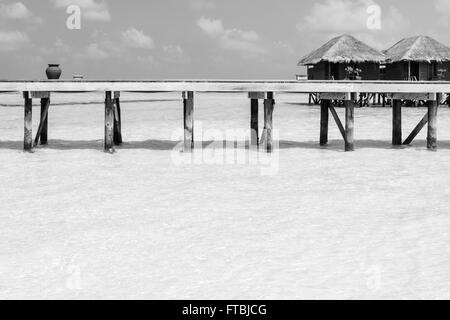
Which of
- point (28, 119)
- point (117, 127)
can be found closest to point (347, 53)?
point (117, 127)

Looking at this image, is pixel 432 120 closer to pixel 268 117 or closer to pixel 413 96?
pixel 413 96

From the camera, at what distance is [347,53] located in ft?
109

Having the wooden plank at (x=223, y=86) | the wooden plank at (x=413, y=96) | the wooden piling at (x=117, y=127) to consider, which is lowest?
the wooden piling at (x=117, y=127)

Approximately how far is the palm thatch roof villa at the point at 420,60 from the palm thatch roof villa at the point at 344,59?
37.4 inches

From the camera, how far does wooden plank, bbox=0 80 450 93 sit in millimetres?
15156

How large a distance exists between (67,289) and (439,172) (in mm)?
8989

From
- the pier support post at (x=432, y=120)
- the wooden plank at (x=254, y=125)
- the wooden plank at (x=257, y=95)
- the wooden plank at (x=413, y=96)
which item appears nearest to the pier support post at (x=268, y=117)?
the wooden plank at (x=257, y=95)

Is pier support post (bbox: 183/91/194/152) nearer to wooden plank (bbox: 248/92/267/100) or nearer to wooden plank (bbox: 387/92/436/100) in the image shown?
wooden plank (bbox: 248/92/267/100)

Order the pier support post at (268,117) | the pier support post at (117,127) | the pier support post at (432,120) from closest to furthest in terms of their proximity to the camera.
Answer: the pier support post at (268,117) < the pier support post at (432,120) < the pier support post at (117,127)

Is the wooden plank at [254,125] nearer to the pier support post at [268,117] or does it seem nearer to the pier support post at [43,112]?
the pier support post at [268,117]

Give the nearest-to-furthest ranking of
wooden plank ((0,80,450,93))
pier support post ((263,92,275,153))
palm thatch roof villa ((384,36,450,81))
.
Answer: wooden plank ((0,80,450,93)), pier support post ((263,92,275,153)), palm thatch roof villa ((384,36,450,81))

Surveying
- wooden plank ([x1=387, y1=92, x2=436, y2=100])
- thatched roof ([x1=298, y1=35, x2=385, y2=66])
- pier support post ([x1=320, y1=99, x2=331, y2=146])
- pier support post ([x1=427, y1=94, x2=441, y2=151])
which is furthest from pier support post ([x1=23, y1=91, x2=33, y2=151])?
thatched roof ([x1=298, y1=35, x2=385, y2=66])

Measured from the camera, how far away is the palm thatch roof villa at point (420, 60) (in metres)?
33.1

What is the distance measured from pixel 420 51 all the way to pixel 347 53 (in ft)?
12.1
